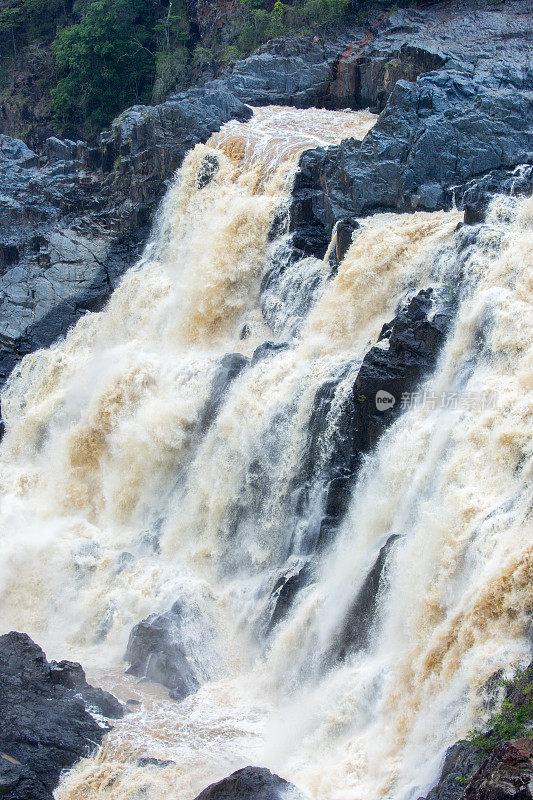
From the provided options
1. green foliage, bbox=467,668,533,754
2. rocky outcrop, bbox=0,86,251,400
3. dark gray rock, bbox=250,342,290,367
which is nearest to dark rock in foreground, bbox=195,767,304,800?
green foliage, bbox=467,668,533,754

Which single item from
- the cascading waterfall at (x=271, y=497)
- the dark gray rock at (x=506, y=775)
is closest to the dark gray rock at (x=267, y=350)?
the cascading waterfall at (x=271, y=497)

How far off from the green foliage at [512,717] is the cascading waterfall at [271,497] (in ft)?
1.44

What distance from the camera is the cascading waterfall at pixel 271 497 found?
14414 millimetres

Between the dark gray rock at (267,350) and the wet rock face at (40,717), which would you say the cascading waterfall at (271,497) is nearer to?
the dark gray rock at (267,350)

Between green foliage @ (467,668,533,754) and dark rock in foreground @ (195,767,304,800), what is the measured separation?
294 centimetres

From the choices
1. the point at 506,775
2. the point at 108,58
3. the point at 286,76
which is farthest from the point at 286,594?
the point at 108,58

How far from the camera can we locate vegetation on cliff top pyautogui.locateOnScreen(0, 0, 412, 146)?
136 ft

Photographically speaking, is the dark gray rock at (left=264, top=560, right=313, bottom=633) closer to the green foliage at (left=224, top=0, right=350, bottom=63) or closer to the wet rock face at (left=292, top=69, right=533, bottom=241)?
the wet rock face at (left=292, top=69, right=533, bottom=241)

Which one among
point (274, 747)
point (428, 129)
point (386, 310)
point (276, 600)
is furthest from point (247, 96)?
point (274, 747)

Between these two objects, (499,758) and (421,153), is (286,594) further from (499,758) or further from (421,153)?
(421,153)

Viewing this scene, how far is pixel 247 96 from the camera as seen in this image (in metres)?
36.2

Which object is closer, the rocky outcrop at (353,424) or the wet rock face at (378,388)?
the rocky outcrop at (353,424)

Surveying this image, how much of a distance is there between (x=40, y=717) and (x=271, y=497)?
717 centimetres

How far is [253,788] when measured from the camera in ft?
42.7
